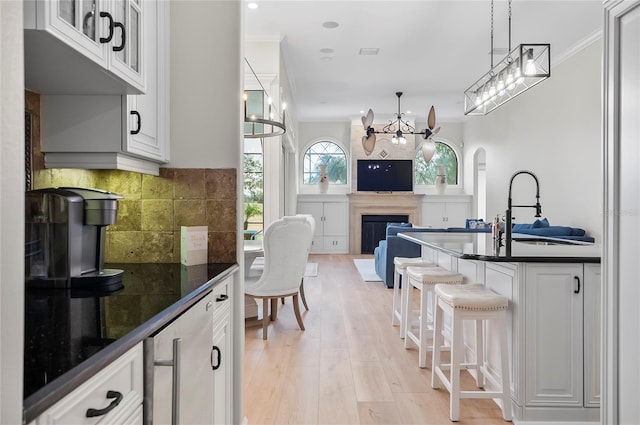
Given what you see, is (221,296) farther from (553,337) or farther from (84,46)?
(553,337)

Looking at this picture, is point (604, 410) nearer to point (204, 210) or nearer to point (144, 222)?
point (204, 210)

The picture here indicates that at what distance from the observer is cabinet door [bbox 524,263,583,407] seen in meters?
2.31

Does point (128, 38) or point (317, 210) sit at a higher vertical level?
point (128, 38)

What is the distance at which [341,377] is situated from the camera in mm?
2973

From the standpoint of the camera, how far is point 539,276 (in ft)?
7.63

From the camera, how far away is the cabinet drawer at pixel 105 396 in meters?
0.67

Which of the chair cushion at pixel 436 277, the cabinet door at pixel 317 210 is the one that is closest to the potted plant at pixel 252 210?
the chair cushion at pixel 436 277

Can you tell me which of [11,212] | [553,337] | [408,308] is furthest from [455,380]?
[11,212]

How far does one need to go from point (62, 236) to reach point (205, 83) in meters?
0.92

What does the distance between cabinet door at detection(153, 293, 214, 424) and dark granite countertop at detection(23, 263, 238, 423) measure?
0.04 meters

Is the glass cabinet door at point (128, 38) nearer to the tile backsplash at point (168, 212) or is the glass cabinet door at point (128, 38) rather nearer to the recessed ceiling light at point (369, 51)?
the tile backsplash at point (168, 212)

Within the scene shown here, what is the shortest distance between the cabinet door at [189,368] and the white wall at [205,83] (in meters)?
0.76

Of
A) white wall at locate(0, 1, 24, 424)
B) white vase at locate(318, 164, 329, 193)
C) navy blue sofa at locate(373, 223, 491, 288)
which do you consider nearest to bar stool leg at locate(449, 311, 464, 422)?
white wall at locate(0, 1, 24, 424)

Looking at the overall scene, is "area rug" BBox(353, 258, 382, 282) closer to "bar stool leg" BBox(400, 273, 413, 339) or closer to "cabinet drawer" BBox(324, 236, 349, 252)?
"cabinet drawer" BBox(324, 236, 349, 252)
